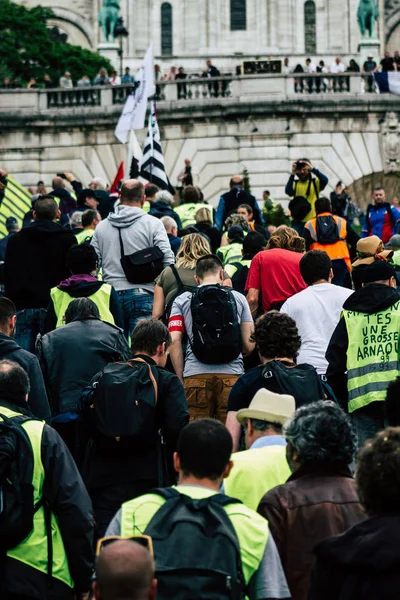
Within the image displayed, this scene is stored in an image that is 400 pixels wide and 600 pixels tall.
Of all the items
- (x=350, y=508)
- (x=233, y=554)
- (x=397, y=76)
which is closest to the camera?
(x=233, y=554)

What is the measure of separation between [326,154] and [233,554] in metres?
32.8

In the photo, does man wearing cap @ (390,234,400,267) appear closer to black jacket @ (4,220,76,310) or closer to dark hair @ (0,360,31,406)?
black jacket @ (4,220,76,310)

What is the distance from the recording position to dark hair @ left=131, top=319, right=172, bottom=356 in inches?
369

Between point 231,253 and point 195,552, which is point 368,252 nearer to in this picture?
point 231,253

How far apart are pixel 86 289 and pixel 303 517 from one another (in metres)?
5.22

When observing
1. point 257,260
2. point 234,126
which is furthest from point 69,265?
point 234,126

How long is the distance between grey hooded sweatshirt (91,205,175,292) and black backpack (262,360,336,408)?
425 centimetres

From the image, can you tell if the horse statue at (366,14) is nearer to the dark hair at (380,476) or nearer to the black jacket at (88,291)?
the black jacket at (88,291)

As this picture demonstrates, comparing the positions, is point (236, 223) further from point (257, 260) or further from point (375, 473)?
point (375, 473)

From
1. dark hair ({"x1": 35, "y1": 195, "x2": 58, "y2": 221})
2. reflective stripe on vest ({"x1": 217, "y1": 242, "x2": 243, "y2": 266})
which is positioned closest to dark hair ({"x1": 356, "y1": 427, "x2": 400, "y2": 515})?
dark hair ({"x1": 35, "y1": 195, "x2": 58, "y2": 221})

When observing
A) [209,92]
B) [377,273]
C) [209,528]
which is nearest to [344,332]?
[377,273]

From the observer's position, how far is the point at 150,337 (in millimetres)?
9391

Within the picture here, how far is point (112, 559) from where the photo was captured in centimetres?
559

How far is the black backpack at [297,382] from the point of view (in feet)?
30.5
